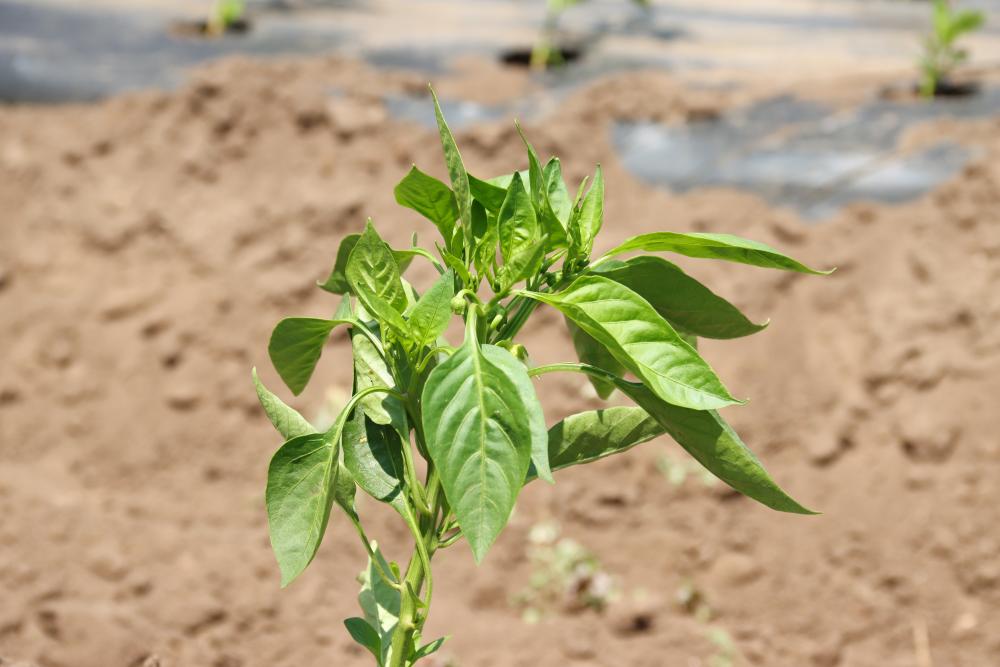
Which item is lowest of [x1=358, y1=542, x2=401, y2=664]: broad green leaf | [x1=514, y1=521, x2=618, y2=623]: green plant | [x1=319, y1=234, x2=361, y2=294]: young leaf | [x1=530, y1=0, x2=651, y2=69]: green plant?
[x1=514, y1=521, x2=618, y2=623]: green plant

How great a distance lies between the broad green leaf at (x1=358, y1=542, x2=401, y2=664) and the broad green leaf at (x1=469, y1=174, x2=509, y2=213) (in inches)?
22.5

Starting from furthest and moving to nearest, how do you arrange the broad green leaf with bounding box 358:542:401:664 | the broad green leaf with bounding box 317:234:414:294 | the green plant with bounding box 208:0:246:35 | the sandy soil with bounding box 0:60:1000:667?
the green plant with bounding box 208:0:246:35
the sandy soil with bounding box 0:60:1000:667
the broad green leaf with bounding box 358:542:401:664
the broad green leaf with bounding box 317:234:414:294

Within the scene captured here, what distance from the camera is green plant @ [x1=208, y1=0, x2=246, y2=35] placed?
5.60 meters

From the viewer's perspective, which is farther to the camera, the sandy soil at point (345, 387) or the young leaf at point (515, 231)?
the sandy soil at point (345, 387)

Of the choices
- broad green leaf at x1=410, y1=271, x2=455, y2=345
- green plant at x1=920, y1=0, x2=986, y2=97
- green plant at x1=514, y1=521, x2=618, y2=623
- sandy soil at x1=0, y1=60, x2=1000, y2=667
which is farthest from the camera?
green plant at x1=920, y1=0, x2=986, y2=97

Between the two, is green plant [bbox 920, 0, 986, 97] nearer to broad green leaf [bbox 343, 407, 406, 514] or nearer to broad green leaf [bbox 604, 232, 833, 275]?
broad green leaf [bbox 604, 232, 833, 275]

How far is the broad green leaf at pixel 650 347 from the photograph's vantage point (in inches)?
44.3

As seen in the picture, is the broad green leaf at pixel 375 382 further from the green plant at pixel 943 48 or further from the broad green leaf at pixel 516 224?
the green plant at pixel 943 48

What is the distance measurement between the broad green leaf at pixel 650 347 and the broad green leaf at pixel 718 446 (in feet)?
A: 0.22

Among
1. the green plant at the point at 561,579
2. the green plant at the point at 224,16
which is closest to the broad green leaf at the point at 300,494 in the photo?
the green plant at the point at 561,579

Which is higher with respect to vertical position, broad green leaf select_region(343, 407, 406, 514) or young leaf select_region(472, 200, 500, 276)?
young leaf select_region(472, 200, 500, 276)

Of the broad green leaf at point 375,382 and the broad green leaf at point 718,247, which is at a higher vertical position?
the broad green leaf at point 718,247

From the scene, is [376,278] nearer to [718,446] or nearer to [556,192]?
[556,192]

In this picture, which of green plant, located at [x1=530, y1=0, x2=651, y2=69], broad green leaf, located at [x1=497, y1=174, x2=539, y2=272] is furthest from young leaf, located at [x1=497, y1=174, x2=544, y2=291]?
green plant, located at [x1=530, y1=0, x2=651, y2=69]
